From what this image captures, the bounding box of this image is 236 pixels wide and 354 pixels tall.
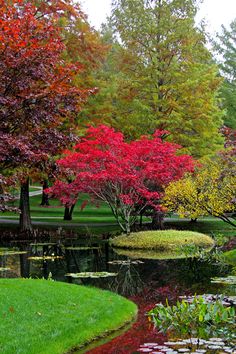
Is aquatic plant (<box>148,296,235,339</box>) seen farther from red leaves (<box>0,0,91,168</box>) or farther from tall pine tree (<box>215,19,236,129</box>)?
tall pine tree (<box>215,19,236,129</box>)

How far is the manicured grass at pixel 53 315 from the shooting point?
25.4 feet

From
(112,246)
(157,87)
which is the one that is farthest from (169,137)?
(112,246)

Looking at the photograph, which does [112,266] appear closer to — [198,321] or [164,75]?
[198,321]

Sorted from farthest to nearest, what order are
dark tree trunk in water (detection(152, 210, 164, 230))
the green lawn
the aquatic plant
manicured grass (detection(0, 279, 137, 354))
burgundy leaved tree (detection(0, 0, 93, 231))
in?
the green lawn, dark tree trunk in water (detection(152, 210, 164, 230)), burgundy leaved tree (detection(0, 0, 93, 231)), the aquatic plant, manicured grass (detection(0, 279, 137, 354))

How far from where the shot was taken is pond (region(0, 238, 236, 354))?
8531mm

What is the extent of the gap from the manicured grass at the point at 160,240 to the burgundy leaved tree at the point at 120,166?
127cm

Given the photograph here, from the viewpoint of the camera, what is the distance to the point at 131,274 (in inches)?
590

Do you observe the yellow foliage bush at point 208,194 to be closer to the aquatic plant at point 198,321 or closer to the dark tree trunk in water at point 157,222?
the aquatic plant at point 198,321

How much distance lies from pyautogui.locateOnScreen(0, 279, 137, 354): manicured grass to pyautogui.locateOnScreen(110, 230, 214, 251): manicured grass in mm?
9751

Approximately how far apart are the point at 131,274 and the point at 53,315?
622 centimetres

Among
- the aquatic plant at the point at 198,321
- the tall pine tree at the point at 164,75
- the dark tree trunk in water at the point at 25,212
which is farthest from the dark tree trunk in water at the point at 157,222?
the aquatic plant at the point at 198,321

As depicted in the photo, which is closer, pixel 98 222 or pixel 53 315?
pixel 53 315

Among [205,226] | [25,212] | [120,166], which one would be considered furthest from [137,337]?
[205,226]

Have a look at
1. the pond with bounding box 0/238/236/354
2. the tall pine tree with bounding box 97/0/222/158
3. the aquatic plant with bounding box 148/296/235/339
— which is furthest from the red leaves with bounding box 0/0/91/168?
the tall pine tree with bounding box 97/0/222/158
